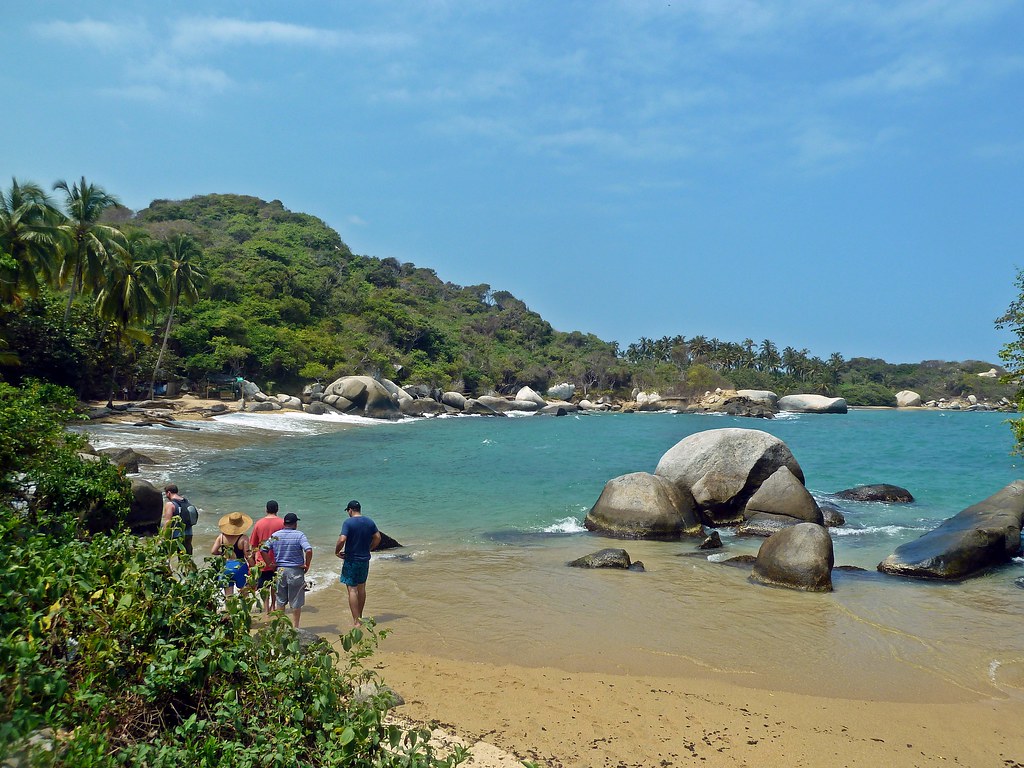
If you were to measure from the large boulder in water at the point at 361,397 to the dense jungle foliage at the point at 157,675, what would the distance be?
49690mm

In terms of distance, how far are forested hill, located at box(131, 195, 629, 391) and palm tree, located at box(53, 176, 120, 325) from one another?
14.0m

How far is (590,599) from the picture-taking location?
9938 millimetres

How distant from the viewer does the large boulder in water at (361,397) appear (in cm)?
5244

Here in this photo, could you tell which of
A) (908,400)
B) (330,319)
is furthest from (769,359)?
(330,319)

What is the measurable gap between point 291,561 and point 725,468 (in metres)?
11.7

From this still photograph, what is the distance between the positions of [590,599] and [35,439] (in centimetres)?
716

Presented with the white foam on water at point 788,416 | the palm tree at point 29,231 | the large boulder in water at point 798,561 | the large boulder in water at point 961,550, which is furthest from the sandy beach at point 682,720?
the white foam on water at point 788,416

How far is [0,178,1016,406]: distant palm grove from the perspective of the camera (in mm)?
32312

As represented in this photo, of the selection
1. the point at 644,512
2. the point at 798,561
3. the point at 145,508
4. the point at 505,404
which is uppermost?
the point at 505,404

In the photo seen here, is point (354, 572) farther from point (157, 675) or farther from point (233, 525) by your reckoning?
point (157, 675)

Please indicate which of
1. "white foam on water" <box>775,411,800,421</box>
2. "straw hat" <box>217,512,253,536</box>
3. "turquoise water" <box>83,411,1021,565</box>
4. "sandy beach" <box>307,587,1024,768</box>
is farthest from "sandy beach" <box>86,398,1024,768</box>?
"white foam on water" <box>775,411,800,421</box>

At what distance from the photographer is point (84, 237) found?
32.9 metres

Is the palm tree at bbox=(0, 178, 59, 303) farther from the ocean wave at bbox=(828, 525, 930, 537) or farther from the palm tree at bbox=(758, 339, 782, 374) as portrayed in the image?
the palm tree at bbox=(758, 339, 782, 374)

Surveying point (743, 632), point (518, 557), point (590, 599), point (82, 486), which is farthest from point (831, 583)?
point (82, 486)
